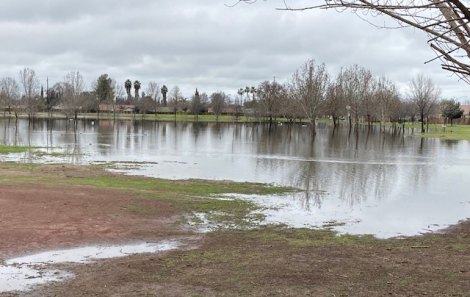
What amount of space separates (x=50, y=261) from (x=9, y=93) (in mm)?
120333

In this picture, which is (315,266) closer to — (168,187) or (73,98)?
(168,187)

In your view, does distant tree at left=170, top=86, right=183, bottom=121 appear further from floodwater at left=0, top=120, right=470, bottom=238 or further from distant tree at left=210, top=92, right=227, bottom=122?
floodwater at left=0, top=120, right=470, bottom=238

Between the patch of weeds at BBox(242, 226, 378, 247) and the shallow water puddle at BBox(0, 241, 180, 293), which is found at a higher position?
the shallow water puddle at BBox(0, 241, 180, 293)

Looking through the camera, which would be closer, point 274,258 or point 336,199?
point 274,258

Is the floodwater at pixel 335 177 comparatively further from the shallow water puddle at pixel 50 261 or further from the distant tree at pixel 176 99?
the distant tree at pixel 176 99

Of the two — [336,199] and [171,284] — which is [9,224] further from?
[336,199]

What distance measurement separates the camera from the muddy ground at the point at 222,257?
7.64 metres

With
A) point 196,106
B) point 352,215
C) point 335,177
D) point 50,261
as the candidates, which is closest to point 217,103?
point 196,106

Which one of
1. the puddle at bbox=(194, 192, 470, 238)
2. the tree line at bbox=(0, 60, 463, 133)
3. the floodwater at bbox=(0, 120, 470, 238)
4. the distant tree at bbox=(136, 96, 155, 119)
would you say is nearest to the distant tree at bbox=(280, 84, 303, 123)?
the tree line at bbox=(0, 60, 463, 133)

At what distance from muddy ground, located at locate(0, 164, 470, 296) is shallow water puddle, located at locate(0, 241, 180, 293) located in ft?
1.21

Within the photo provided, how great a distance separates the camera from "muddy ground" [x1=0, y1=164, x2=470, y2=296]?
7645 mm

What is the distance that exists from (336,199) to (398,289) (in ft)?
40.5

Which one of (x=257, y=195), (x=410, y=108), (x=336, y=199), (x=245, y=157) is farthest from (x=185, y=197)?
(x=410, y=108)

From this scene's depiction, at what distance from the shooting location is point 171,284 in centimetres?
793
